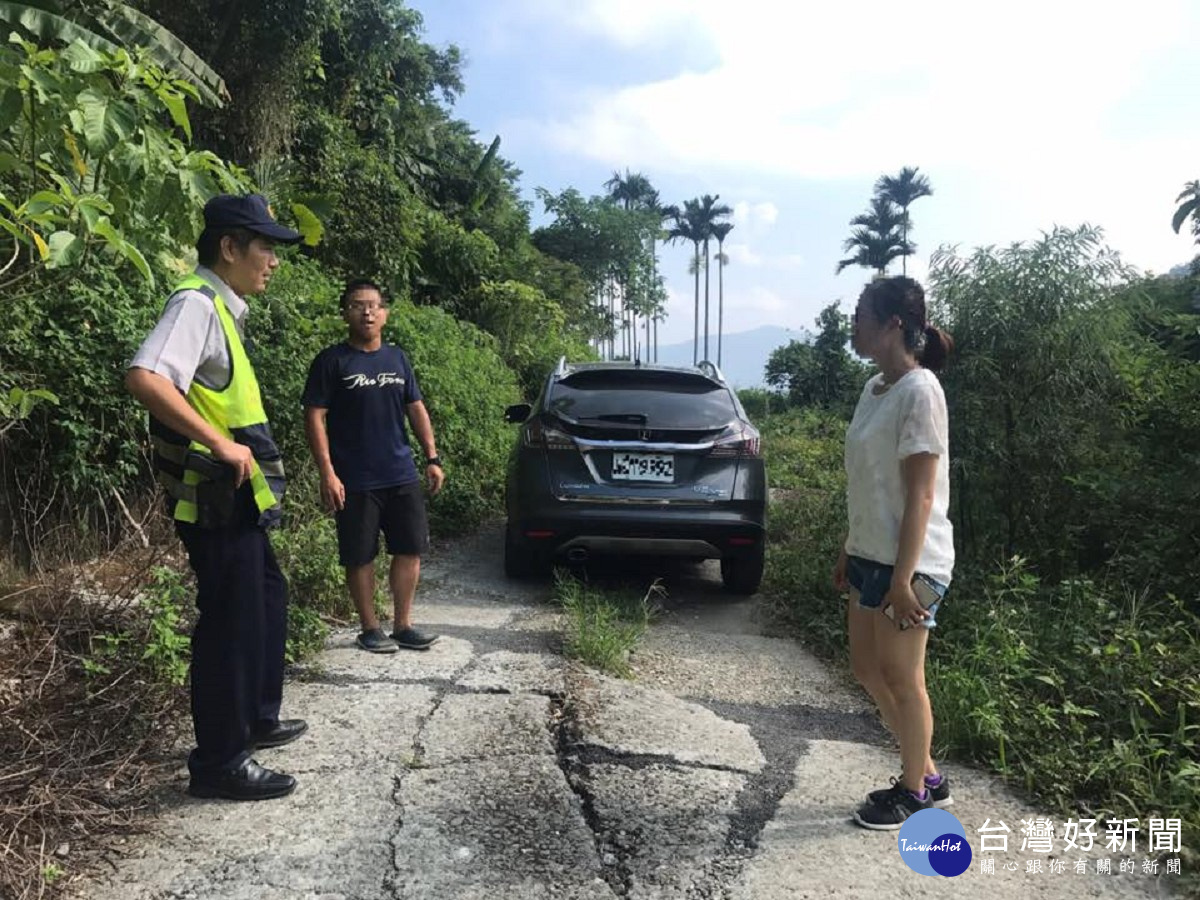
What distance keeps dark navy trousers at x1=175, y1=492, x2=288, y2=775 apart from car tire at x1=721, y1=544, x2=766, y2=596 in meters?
3.26

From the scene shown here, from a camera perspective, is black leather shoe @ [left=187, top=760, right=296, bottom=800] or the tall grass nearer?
black leather shoe @ [left=187, top=760, right=296, bottom=800]

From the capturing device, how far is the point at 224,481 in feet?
8.73

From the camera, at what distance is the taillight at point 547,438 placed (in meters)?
5.21

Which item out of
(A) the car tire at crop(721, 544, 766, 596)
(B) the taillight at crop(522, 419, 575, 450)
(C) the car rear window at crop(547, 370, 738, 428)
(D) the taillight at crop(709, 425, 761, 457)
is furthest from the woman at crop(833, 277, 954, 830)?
(A) the car tire at crop(721, 544, 766, 596)

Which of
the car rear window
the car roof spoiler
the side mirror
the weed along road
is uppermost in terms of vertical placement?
the car roof spoiler

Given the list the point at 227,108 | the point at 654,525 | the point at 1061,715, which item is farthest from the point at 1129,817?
the point at 227,108

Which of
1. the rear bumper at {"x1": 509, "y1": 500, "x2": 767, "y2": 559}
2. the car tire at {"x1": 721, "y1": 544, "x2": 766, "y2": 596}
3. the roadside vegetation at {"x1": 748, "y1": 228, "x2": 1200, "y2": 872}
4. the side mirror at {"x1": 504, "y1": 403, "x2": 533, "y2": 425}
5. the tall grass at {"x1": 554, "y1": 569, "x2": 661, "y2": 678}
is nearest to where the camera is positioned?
the roadside vegetation at {"x1": 748, "y1": 228, "x2": 1200, "y2": 872}

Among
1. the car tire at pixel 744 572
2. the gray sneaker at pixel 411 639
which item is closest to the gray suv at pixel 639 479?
the car tire at pixel 744 572

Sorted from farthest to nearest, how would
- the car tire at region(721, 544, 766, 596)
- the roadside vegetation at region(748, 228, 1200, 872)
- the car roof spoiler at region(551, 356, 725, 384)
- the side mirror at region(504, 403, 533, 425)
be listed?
the side mirror at region(504, 403, 533, 425) → the car roof spoiler at region(551, 356, 725, 384) → the car tire at region(721, 544, 766, 596) → the roadside vegetation at region(748, 228, 1200, 872)

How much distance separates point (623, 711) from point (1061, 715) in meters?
1.81

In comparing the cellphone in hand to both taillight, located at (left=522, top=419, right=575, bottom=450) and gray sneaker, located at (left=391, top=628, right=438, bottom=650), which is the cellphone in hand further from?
taillight, located at (left=522, top=419, right=575, bottom=450)

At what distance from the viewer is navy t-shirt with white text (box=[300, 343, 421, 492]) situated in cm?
412

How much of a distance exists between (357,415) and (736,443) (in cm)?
226

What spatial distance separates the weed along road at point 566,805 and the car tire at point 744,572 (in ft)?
4.20
